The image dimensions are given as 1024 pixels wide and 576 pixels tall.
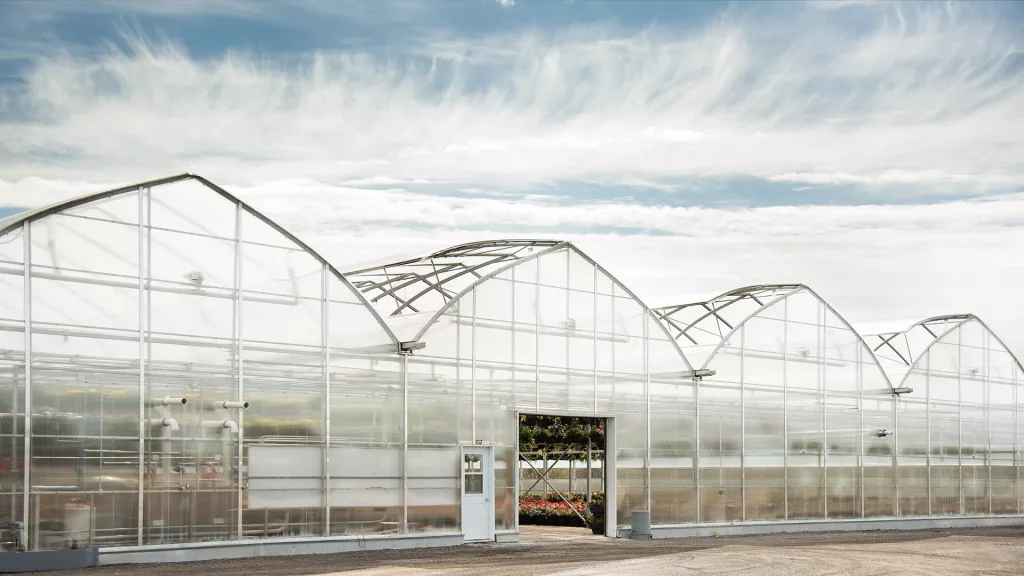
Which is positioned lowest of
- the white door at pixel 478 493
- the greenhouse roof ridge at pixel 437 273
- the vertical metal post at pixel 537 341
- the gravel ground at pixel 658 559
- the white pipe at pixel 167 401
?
the gravel ground at pixel 658 559

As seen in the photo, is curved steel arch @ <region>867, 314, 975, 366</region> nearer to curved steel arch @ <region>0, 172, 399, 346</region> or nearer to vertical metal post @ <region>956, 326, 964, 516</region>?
vertical metal post @ <region>956, 326, 964, 516</region>

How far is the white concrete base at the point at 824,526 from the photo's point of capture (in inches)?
1216

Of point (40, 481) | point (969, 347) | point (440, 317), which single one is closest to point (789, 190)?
point (969, 347)

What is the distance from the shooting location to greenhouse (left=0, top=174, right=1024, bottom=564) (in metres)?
20.6

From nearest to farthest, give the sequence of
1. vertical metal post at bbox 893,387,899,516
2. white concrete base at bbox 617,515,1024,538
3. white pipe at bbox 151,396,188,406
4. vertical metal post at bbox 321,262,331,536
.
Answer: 1. white pipe at bbox 151,396,188,406
2. vertical metal post at bbox 321,262,331,536
3. white concrete base at bbox 617,515,1024,538
4. vertical metal post at bbox 893,387,899,516

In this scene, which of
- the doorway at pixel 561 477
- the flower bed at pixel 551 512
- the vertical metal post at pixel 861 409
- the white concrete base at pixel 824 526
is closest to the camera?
the white concrete base at pixel 824 526

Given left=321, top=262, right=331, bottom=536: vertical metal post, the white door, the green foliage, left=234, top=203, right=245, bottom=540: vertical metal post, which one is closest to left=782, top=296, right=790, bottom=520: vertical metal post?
the green foliage

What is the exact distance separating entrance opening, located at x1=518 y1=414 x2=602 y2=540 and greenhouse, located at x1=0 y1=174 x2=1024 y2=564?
426cm

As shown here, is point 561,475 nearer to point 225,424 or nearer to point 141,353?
point 225,424

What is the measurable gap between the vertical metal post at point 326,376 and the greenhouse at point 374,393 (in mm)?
44

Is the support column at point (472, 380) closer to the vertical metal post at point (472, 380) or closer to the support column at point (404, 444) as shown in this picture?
the vertical metal post at point (472, 380)

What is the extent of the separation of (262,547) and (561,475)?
80.5 ft

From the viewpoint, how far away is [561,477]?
1818 inches

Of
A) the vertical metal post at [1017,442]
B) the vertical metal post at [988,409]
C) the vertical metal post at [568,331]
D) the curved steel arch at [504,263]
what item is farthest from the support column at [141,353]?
the vertical metal post at [1017,442]
